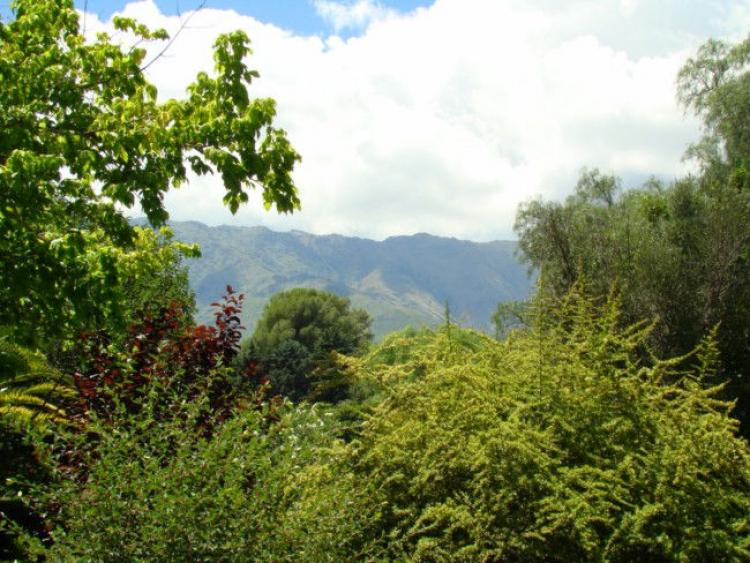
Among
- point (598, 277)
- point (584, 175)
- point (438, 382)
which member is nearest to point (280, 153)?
point (438, 382)

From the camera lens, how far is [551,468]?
5.01m

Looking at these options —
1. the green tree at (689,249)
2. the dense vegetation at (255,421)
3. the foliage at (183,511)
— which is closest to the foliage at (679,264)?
the green tree at (689,249)

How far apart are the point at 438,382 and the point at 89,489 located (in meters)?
2.89

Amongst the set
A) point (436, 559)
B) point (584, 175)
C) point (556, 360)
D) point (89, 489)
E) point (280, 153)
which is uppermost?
point (584, 175)

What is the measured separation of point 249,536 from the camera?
4023 mm

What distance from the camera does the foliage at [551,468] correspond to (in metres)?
4.56

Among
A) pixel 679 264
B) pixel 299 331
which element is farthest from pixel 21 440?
pixel 299 331

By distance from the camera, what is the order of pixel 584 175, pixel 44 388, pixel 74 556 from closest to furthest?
pixel 74 556, pixel 44 388, pixel 584 175

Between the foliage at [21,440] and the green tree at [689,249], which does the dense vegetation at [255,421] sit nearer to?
the foliage at [21,440]

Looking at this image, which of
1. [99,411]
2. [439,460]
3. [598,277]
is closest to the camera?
[439,460]

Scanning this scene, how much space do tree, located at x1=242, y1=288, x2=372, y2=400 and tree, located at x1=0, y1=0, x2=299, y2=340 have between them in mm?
40395

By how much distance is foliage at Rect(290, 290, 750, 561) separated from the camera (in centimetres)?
456

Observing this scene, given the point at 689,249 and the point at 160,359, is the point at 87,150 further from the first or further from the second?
the point at 689,249

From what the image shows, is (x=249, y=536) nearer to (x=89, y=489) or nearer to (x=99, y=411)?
(x=89, y=489)
